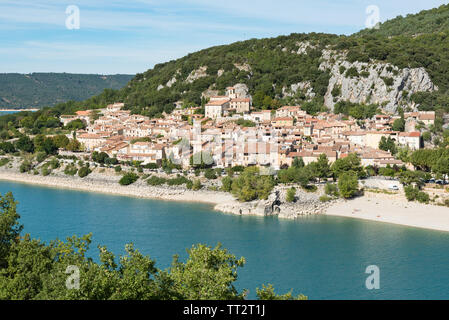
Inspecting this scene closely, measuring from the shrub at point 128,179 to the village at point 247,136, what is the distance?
157 cm

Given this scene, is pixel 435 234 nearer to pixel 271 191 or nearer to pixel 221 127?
pixel 271 191

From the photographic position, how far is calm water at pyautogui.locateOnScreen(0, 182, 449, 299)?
33.9ft

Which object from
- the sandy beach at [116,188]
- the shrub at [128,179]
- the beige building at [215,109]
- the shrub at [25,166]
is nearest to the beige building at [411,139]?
the sandy beach at [116,188]

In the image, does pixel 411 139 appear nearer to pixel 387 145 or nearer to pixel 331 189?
pixel 387 145

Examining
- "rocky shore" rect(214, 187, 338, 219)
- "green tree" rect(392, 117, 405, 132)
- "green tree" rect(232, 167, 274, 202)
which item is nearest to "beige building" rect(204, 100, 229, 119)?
"green tree" rect(392, 117, 405, 132)

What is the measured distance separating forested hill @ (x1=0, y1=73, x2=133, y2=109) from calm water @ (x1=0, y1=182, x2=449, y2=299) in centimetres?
6929

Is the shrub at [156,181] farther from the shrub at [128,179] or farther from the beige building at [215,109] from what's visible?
the beige building at [215,109]

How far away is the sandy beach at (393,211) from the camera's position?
1501cm

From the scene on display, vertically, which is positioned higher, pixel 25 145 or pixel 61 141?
pixel 61 141

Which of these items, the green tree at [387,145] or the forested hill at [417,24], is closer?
the green tree at [387,145]

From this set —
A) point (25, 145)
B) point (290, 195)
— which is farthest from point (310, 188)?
point (25, 145)

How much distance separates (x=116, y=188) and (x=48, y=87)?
77807 mm

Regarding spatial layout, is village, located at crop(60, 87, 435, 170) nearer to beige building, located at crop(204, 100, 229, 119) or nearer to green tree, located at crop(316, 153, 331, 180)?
beige building, located at crop(204, 100, 229, 119)

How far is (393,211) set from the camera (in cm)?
1605
